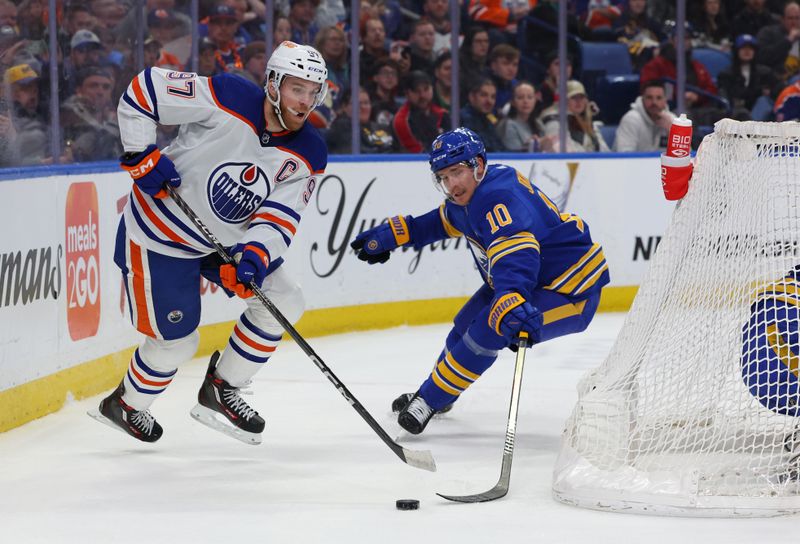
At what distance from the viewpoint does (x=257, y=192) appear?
3502mm

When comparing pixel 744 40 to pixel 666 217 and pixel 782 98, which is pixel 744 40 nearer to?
pixel 782 98

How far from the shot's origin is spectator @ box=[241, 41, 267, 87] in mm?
6027

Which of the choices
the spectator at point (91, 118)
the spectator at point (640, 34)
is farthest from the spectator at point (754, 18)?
the spectator at point (91, 118)

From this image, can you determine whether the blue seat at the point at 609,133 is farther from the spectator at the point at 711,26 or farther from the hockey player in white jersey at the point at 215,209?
the hockey player in white jersey at the point at 215,209

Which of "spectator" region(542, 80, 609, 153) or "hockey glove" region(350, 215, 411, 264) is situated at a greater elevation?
"hockey glove" region(350, 215, 411, 264)

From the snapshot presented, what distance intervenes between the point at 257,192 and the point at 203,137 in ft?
0.69

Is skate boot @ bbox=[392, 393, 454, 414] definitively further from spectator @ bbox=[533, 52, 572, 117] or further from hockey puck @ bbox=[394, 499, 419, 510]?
spectator @ bbox=[533, 52, 572, 117]

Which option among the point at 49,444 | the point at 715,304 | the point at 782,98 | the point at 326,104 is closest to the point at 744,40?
the point at 782,98

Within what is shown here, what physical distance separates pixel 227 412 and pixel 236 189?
638mm

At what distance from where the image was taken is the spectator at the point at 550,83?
6.91 meters

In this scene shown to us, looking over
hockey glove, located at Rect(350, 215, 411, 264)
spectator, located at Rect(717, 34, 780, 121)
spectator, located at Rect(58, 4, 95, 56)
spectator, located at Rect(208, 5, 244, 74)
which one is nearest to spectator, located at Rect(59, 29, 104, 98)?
spectator, located at Rect(58, 4, 95, 56)

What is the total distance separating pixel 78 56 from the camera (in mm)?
4785

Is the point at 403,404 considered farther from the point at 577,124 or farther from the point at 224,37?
the point at 577,124

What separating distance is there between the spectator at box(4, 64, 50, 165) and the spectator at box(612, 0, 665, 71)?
12.3ft
